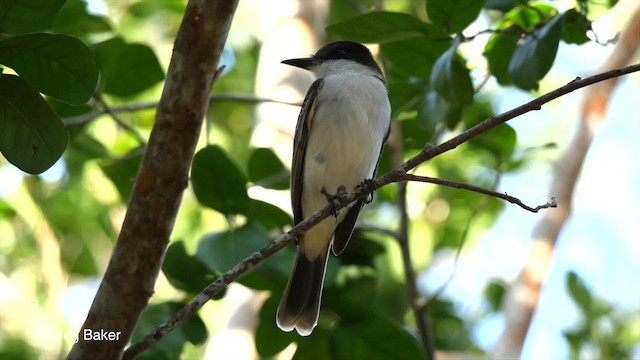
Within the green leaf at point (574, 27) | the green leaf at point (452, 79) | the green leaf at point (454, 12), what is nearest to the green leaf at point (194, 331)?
the green leaf at point (452, 79)

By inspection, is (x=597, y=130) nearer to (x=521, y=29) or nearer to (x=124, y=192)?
(x=521, y=29)

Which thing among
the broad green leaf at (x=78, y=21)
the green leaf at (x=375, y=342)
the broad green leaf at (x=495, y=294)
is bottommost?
the green leaf at (x=375, y=342)

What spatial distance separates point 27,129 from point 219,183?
3.78 feet

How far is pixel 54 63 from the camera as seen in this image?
3.07m

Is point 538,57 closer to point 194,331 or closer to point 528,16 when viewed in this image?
point 528,16

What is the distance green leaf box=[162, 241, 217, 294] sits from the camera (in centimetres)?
406

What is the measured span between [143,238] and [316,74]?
209 cm

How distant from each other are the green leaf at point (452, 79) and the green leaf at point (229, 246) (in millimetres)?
1025

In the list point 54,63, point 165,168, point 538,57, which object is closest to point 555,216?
point 538,57

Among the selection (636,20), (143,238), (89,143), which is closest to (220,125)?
(89,143)

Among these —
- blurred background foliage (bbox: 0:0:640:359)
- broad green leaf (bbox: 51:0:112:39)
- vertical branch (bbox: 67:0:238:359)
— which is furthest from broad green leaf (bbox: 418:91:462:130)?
broad green leaf (bbox: 51:0:112:39)

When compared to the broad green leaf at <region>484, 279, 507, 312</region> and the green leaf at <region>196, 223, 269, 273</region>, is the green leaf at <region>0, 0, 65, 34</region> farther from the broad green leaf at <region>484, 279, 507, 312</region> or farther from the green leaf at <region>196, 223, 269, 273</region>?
the broad green leaf at <region>484, 279, 507, 312</region>

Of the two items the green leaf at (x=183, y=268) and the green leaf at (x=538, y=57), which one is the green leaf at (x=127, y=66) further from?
the green leaf at (x=538, y=57)

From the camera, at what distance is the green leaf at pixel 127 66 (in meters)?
4.36
